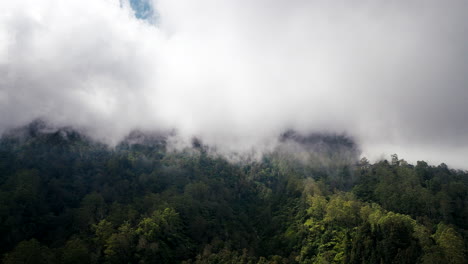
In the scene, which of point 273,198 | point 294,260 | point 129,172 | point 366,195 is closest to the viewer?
point 294,260

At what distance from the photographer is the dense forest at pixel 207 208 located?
55.3 meters

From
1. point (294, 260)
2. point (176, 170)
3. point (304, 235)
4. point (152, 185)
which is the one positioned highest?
point (176, 170)

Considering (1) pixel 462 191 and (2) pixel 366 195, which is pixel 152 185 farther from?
(1) pixel 462 191

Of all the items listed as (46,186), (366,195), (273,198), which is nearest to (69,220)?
(46,186)

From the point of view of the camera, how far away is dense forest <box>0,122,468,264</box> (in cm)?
5528

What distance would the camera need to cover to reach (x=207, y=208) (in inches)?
3337

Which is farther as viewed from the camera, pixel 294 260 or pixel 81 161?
pixel 81 161

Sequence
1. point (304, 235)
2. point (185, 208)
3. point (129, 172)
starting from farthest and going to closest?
point (129, 172) → point (185, 208) → point (304, 235)

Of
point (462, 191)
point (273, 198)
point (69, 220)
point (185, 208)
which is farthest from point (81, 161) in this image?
point (462, 191)

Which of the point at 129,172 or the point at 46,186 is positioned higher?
the point at 129,172

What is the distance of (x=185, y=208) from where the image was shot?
7769 cm

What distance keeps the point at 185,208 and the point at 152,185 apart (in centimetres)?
1897

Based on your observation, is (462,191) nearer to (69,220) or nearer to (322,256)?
(322,256)

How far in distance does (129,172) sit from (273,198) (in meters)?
48.0
